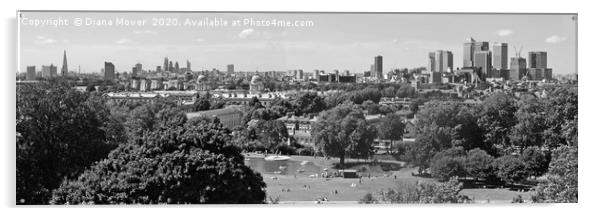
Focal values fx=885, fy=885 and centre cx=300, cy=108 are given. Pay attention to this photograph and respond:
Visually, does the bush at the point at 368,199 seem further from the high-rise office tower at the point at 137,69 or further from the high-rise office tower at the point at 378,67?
the high-rise office tower at the point at 137,69

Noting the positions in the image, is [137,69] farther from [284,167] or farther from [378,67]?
[378,67]

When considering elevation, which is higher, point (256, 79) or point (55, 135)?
point (256, 79)

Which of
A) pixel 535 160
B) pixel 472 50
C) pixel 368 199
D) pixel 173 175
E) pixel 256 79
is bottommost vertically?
pixel 368 199

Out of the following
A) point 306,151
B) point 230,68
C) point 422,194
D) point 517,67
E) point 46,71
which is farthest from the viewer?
point 306,151

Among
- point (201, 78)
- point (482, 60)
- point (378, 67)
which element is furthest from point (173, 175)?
point (482, 60)

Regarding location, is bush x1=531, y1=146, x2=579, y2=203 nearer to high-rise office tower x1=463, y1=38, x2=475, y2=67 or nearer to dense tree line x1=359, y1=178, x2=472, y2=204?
dense tree line x1=359, y1=178, x2=472, y2=204

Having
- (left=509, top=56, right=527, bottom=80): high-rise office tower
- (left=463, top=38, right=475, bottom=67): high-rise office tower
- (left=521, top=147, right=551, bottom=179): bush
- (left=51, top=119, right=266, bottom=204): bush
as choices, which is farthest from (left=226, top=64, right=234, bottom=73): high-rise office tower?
(left=521, top=147, right=551, bottom=179): bush

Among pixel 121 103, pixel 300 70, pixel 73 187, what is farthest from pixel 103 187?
pixel 300 70

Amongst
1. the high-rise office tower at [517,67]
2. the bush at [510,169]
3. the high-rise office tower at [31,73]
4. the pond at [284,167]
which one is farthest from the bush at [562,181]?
the high-rise office tower at [31,73]
